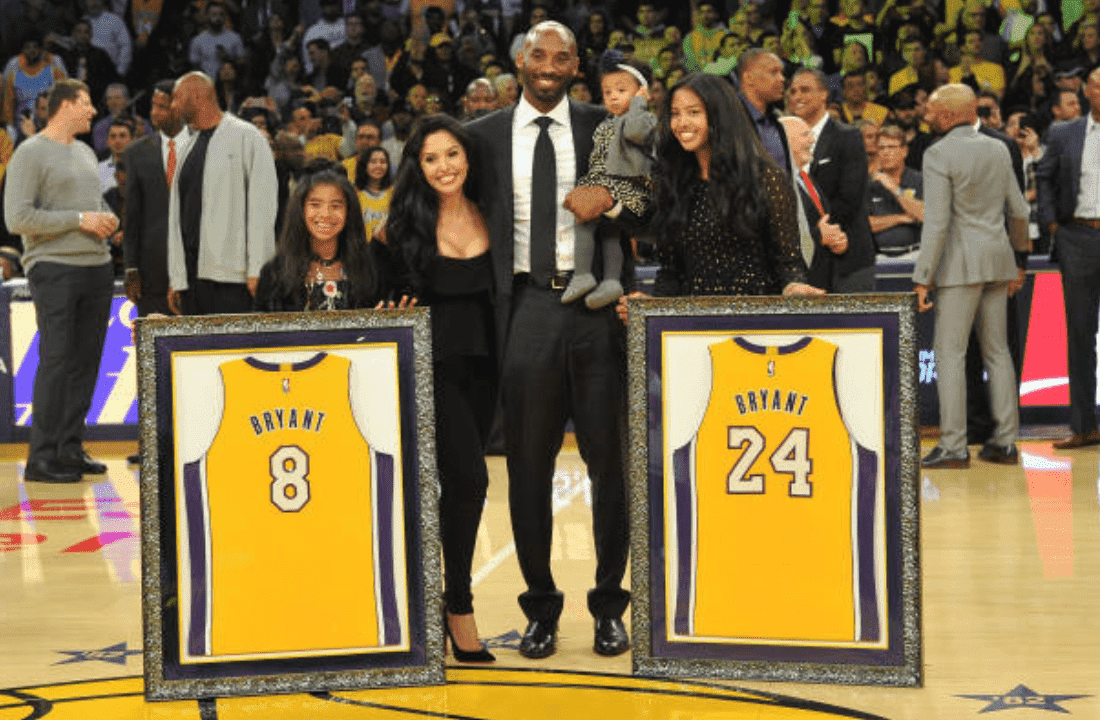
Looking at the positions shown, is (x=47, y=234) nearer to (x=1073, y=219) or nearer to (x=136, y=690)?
(x=136, y=690)

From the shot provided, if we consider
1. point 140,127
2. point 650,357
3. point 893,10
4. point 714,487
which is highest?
point 893,10

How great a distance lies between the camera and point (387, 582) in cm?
439

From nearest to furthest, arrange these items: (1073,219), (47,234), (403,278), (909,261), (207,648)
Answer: (207,648), (403,278), (47,234), (1073,219), (909,261)

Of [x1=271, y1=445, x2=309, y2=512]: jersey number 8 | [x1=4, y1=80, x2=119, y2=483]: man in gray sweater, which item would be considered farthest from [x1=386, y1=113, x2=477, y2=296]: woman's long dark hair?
[x1=4, y1=80, x2=119, y2=483]: man in gray sweater

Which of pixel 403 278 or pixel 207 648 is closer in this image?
pixel 207 648

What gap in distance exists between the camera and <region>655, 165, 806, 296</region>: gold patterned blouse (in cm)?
457

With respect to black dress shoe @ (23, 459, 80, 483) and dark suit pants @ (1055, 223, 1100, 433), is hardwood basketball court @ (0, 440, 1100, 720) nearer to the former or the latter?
black dress shoe @ (23, 459, 80, 483)

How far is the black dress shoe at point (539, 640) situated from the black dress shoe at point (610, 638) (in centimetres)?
12

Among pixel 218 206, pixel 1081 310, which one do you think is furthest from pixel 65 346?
pixel 1081 310

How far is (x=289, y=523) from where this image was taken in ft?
14.4

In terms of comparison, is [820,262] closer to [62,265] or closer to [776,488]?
[776,488]

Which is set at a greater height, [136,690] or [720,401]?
[720,401]

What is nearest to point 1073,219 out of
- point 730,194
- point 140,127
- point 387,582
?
point 730,194

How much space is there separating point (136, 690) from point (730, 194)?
1961 mm
